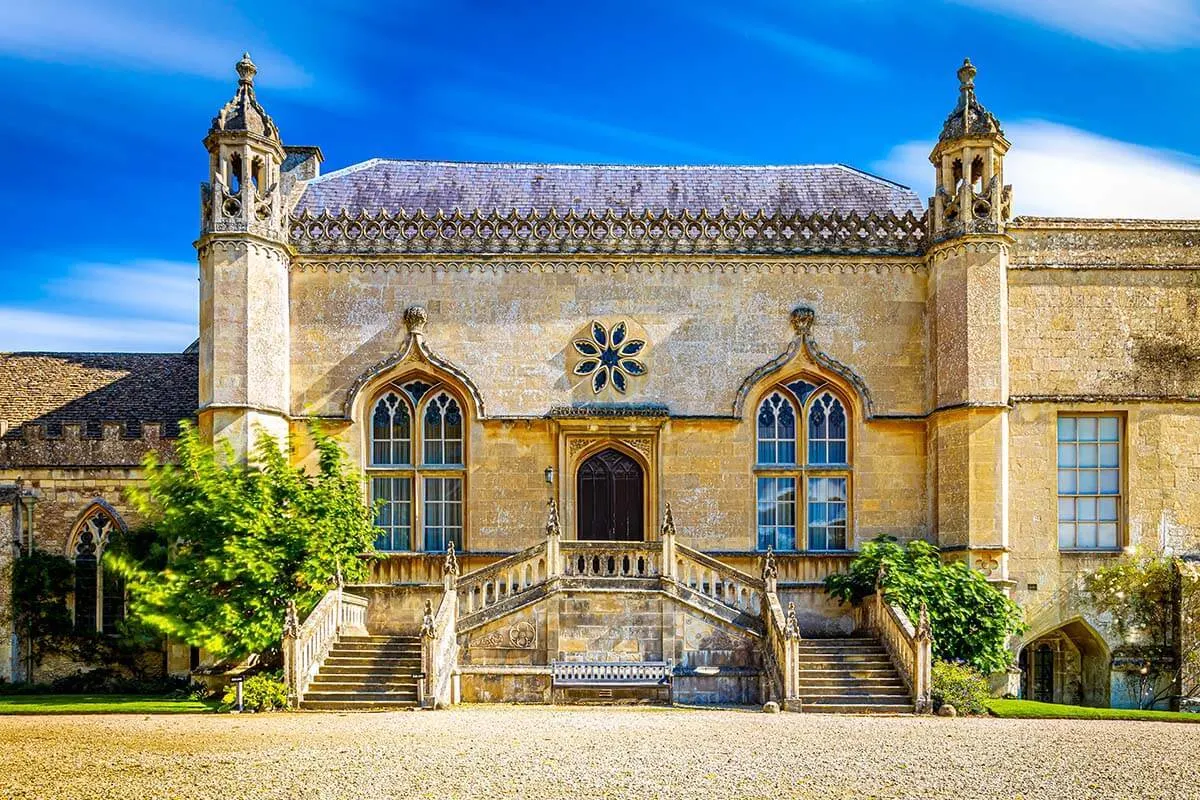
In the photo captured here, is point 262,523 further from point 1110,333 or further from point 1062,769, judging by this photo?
point 1110,333

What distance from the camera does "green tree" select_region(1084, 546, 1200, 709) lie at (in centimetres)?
2394

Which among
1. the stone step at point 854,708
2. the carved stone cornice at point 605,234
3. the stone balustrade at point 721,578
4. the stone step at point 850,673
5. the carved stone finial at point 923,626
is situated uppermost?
the carved stone cornice at point 605,234

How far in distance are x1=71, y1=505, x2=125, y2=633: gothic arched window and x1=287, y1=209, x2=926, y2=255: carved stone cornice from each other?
7.06 m

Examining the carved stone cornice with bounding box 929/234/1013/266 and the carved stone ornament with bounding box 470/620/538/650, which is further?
the carved stone cornice with bounding box 929/234/1013/266

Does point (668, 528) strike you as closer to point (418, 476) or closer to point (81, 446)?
point (418, 476)

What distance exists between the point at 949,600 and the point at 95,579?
54.0 feet

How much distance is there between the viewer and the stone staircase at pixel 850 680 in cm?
2025

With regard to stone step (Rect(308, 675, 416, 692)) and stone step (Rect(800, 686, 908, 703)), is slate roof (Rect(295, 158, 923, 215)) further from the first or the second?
stone step (Rect(800, 686, 908, 703))

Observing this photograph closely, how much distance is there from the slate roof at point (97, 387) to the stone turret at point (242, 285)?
13.5ft

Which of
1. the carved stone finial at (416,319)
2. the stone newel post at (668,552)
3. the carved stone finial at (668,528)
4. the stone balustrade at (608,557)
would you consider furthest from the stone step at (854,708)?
the carved stone finial at (416,319)

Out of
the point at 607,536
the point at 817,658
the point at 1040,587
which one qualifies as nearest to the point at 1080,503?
the point at 1040,587

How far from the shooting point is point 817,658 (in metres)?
21.6

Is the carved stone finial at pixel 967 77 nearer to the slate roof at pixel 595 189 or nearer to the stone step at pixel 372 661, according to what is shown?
the slate roof at pixel 595 189

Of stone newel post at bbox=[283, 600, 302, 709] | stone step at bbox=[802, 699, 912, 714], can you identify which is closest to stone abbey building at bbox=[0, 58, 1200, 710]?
stone newel post at bbox=[283, 600, 302, 709]
